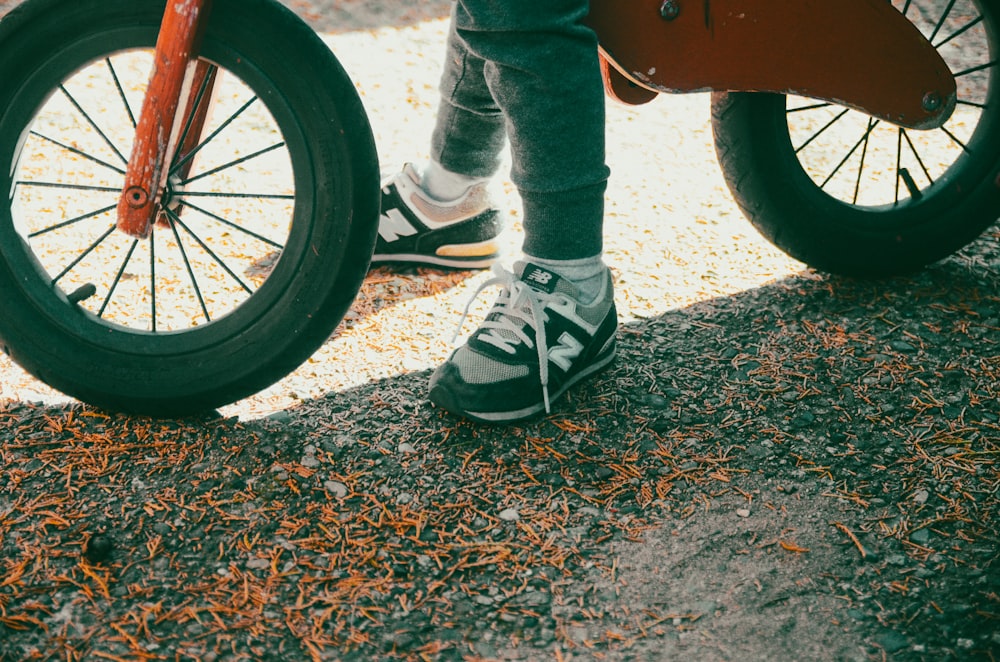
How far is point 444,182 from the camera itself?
2.18 m

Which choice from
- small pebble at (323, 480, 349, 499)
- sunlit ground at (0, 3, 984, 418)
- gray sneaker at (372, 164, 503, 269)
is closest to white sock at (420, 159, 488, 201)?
gray sneaker at (372, 164, 503, 269)

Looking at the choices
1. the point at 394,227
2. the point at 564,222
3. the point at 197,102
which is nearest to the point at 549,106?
the point at 564,222

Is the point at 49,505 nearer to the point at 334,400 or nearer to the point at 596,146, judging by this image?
the point at 334,400

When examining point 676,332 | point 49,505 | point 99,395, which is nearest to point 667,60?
point 676,332

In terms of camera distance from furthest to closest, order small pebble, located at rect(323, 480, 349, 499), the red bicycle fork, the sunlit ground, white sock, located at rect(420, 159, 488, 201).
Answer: white sock, located at rect(420, 159, 488, 201) → the sunlit ground → small pebble, located at rect(323, 480, 349, 499) → the red bicycle fork

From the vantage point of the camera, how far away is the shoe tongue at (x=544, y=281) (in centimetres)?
175

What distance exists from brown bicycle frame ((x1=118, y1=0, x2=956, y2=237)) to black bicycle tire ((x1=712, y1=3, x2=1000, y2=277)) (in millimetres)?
196

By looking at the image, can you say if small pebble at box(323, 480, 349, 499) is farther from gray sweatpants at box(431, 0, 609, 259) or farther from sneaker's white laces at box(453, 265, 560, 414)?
gray sweatpants at box(431, 0, 609, 259)

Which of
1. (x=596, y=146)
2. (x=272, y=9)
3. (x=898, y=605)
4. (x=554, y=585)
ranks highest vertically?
(x=272, y=9)

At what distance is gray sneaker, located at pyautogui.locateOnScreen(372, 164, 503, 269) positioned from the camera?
2.19m

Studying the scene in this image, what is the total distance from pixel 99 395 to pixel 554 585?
848 mm

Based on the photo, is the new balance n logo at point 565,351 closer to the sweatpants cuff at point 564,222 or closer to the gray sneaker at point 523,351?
the gray sneaker at point 523,351

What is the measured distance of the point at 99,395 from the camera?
1611 millimetres

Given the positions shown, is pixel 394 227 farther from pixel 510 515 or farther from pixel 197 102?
pixel 510 515
